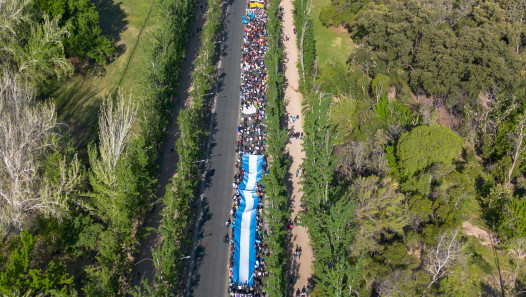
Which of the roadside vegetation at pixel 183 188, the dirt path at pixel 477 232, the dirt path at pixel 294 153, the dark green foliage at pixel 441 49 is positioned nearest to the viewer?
the roadside vegetation at pixel 183 188

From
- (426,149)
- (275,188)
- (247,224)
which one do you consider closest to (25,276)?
(247,224)

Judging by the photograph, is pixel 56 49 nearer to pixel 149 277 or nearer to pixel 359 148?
pixel 149 277

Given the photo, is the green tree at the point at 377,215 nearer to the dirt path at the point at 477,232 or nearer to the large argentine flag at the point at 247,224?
the dirt path at the point at 477,232

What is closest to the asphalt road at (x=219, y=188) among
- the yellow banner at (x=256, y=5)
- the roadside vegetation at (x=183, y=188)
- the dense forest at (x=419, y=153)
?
the roadside vegetation at (x=183, y=188)

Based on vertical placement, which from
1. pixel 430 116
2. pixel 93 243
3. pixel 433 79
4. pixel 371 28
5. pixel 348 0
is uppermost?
pixel 348 0

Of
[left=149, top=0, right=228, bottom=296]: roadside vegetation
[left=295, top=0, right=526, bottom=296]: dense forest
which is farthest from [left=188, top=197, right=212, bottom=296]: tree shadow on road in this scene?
[left=295, top=0, right=526, bottom=296]: dense forest

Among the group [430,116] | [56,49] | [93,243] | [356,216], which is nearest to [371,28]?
[430,116]
